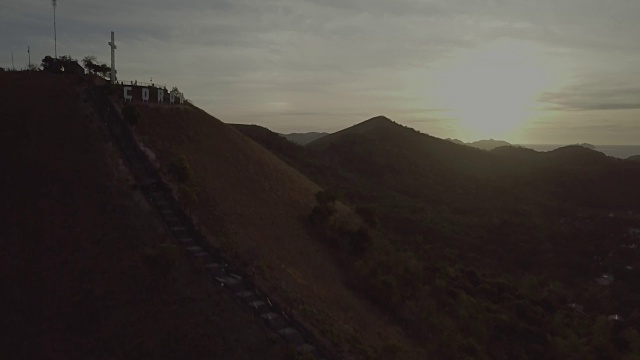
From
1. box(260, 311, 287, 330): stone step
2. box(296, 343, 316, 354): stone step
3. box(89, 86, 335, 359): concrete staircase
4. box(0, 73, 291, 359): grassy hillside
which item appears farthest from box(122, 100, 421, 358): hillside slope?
box(0, 73, 291, 359): grassy hillside

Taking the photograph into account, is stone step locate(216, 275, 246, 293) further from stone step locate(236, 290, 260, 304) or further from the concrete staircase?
stone step locate(236, 290, 260, 304)

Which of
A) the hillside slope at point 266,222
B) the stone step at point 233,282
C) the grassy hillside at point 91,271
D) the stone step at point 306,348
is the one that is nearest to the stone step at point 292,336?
the stone step at point 306,348

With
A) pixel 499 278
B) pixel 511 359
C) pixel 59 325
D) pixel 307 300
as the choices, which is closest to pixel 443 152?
pixel 499 278

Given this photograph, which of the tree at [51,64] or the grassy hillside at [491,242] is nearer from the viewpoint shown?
the grassy hillside at [491,242]

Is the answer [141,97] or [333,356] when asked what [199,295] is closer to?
[333,356]

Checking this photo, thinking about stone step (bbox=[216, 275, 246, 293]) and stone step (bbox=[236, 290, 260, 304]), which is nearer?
stone step (bbox=[236, 290, 260, 304])

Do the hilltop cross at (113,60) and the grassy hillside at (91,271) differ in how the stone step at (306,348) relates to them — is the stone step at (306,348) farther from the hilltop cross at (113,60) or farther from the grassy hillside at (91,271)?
the hilltop cross at (113,60)
